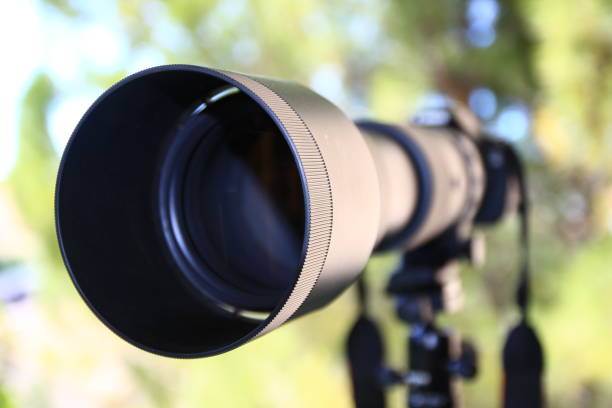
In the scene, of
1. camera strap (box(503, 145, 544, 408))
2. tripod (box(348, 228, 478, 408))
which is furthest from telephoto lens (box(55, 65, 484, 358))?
camera strap (box(503, 145, 544, 408))

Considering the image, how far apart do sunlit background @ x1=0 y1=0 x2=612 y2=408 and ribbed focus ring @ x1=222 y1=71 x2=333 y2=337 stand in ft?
2.75

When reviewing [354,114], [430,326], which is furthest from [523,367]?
[354,114]

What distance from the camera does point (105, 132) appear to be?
385 mm

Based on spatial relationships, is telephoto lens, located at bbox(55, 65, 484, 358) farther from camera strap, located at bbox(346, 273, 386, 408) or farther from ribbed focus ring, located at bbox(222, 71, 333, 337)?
camera strap, located at bbox(346, 273, 386, 408)

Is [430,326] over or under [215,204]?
under

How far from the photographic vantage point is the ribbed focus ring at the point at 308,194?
305 mm

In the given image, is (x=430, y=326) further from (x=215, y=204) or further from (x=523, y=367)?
(x=215, y=204)

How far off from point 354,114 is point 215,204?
0.90 metres

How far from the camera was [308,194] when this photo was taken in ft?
0.99

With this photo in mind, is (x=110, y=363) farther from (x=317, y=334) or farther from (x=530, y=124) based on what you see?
(x=530, y=124)

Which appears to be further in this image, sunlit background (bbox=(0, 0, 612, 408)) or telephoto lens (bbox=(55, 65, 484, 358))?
sunlit background (bbox=(0, 0, 612, 408))

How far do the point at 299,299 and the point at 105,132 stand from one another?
175 millimetres

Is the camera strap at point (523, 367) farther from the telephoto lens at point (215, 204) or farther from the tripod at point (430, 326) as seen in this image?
the telephoto lens at point (215, 204)

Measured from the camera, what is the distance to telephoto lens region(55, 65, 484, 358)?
1.13ft
